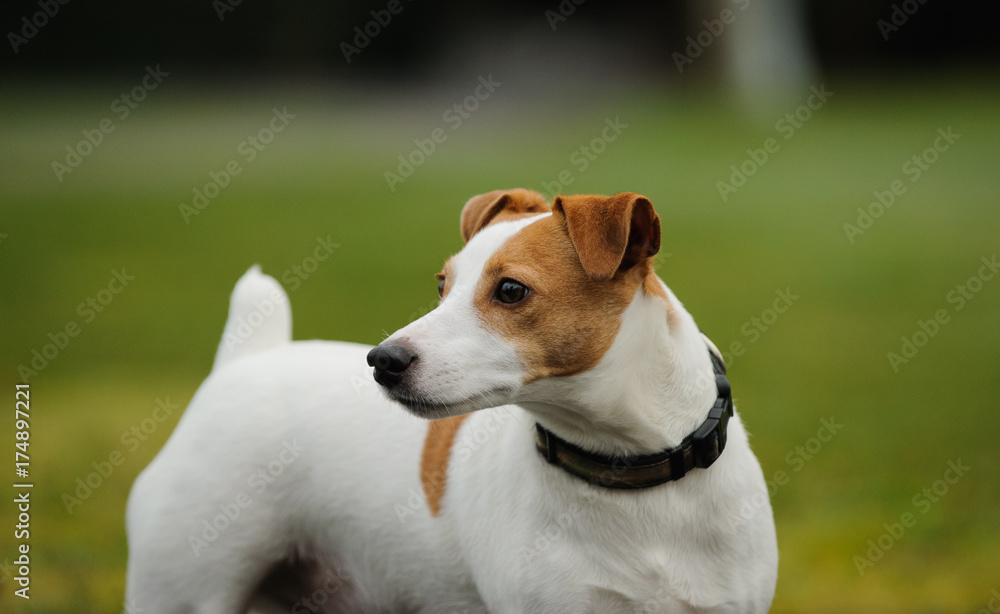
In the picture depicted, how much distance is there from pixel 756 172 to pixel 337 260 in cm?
787

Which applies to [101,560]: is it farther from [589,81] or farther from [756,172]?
[589,81]

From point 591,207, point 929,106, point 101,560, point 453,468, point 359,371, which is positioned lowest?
point 101,560

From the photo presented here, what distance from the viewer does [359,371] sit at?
11.4 feet

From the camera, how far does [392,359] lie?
2537mm

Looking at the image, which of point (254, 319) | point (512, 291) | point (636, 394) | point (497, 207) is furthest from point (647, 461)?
point (254, 319)

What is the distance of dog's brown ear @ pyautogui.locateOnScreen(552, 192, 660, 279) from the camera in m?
2.63

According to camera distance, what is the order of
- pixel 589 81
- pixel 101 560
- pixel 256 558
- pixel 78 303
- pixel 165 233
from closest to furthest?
pixel 256 558
pixel 101 560
pixel 78 303
pixel 165 233
pixel 589 81

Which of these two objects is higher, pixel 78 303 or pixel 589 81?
pixel 589 81

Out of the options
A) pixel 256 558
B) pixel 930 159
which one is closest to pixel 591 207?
pixel 256 558

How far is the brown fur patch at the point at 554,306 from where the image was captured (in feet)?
8.68

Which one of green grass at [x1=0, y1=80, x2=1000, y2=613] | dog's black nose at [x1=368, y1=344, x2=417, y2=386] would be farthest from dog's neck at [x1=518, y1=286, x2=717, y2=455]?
green grass at [x1=0, y1=80, x2=1000, y2=613]

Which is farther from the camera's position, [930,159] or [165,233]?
[930,159]

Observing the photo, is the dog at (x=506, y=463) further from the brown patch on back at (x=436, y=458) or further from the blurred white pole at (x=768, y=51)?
the blurred white pole at (x=768, y=51)

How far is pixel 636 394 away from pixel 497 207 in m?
0.80
